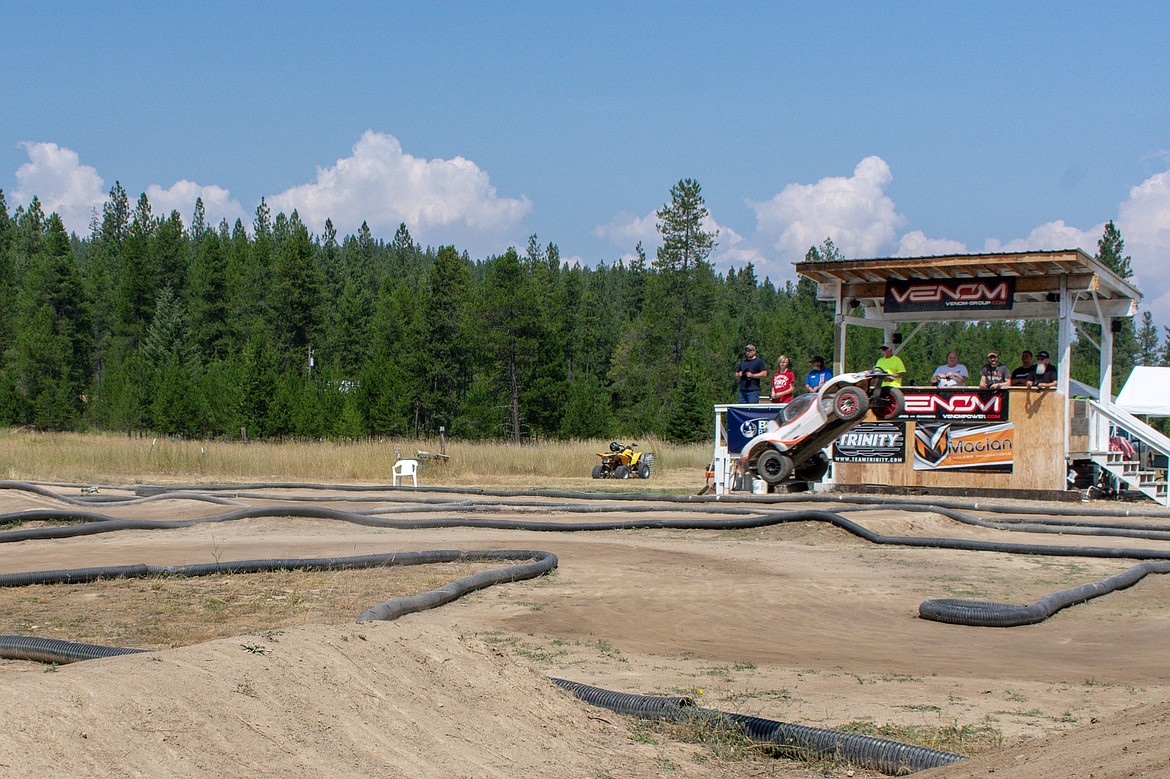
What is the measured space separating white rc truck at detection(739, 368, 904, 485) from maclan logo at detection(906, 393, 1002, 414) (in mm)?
410

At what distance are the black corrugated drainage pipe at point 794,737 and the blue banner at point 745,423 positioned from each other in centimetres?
1707

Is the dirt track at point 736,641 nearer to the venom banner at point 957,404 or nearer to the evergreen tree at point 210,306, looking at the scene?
the venom banner at point 957,404

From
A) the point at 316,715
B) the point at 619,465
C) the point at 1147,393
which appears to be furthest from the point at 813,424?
the point at 316,715

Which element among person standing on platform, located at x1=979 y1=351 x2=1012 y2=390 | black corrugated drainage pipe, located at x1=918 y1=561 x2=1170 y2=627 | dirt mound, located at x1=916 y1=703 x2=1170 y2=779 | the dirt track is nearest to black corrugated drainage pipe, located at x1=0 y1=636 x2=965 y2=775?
the dirt track

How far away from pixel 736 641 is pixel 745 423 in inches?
585

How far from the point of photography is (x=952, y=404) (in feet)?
76.7

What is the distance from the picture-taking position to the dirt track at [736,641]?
594 centimetres

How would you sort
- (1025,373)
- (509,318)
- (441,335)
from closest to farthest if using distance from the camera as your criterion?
(1025,373) → (509,318) → (441,335)

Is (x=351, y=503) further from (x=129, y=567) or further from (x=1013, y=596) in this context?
(x=1013, y=596)

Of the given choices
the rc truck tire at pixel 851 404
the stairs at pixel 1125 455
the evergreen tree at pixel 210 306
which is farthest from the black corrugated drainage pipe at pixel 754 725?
the evergreen tree at pixel 210 306

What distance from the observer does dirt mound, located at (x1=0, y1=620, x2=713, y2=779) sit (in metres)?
4.97

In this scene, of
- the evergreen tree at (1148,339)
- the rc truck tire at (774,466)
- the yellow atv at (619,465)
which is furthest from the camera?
the evergreen tree at (1148,339)

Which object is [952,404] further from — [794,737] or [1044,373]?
[794,737]

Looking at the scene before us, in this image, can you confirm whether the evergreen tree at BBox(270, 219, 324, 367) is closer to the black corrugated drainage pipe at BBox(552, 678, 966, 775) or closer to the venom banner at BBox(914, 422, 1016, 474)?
the venom banner at BBox(914, 422, 1016, 474)
